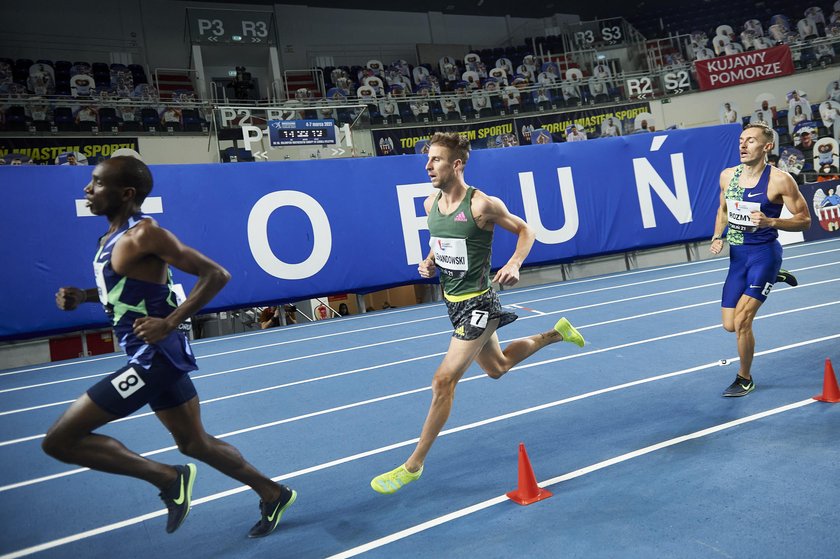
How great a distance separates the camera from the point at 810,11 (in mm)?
24656

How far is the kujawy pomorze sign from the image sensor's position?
22.1 metres

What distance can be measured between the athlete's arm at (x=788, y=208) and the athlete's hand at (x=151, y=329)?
394 centimetres

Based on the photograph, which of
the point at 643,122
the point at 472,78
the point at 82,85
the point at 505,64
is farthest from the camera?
the point at 505,64

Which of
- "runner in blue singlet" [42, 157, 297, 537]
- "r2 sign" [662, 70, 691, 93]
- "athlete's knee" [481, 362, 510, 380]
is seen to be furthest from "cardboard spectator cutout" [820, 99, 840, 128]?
"runner in blue singlet" [42, 157, 297, 537]

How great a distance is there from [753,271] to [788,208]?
0.53 m

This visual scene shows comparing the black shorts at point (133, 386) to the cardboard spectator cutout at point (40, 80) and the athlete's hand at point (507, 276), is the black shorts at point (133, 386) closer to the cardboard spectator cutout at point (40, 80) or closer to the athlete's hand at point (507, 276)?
the athlete's hand at point (507, 276)

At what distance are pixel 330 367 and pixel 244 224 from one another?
4.35 m

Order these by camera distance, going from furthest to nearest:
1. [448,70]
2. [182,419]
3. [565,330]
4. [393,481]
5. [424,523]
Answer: [448,70]
[565,330]
[393,481]
[424,523]
[182,419]

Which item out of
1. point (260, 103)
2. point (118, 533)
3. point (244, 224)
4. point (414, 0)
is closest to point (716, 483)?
point (118, 533)

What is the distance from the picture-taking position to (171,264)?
2.56 meters

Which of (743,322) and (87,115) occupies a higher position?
(87,115)

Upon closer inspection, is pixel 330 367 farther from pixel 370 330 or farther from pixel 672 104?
pixel 672 104

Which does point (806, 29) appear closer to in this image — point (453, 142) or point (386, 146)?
point (386, 146)

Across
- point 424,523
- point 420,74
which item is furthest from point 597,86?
point 424,523
